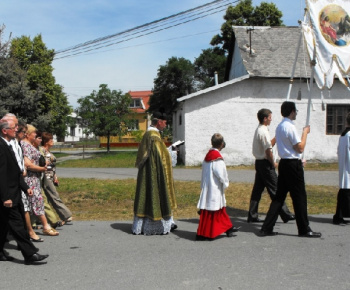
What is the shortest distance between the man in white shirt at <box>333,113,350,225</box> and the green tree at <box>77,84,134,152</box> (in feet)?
79.3

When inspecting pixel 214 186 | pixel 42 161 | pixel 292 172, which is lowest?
pixel 214 186

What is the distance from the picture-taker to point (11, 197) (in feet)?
17.0

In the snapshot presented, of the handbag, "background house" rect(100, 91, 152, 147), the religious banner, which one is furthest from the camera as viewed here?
"background house" rect(100, 91, 152, 147)

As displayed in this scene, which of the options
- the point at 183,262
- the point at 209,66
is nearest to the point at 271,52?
the point at 183,262

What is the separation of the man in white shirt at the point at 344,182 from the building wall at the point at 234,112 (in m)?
13.0

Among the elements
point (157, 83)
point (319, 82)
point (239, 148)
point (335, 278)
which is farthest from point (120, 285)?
point (157, 83)

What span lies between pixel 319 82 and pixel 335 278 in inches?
193

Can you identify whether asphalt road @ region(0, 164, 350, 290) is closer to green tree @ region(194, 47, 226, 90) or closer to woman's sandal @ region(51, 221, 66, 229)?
woman's sandal @ region(51, 221, 66, 229)

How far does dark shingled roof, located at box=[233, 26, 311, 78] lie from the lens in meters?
20.7

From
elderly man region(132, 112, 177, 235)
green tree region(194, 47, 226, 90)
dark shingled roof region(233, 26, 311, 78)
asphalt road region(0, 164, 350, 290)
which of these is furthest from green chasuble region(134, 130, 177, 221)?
green tree region(194, 47, 226, 90)

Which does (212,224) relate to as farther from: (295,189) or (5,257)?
(5,257)

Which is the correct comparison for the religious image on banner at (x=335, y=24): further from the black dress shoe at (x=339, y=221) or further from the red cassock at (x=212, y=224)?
the red cassock at (x=212, y=224)

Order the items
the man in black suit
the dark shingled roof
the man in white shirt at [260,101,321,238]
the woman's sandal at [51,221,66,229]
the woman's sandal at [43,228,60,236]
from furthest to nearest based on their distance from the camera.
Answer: the dark shingled roof → the woman's sandal at [51,221,66,229] → the woman's sandal at [43,228,60,236] → the man in white shirt at [260,101,321,238] → the man in black suit

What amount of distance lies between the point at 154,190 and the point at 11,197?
223cm
